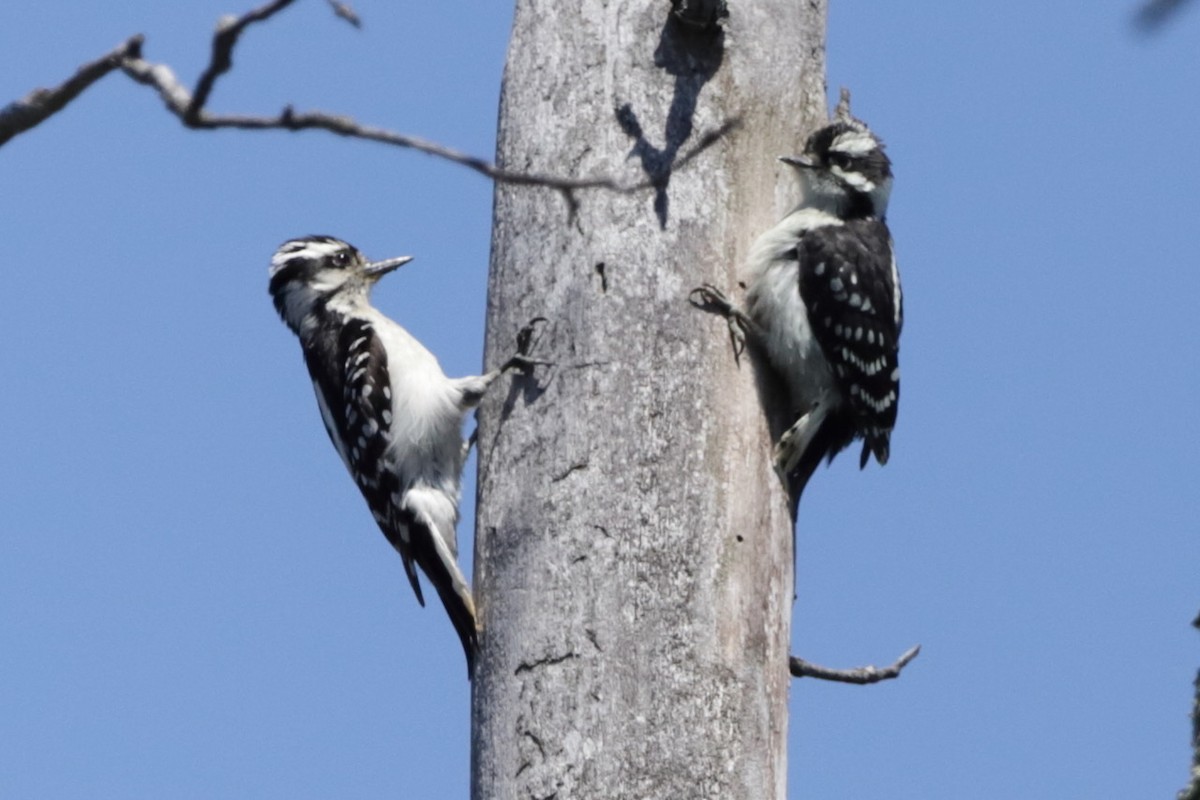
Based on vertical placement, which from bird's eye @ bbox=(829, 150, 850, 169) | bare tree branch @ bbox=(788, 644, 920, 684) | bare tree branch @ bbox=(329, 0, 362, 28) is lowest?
bare tree branch @ bbox=(788, 644, 920, 684)

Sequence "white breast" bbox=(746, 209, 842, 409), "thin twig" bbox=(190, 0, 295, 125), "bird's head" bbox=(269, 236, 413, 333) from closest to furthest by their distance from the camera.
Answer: "thin twig" bbox=(190, 0, 295, 125) → "white breast" bbox=(746, 209, 842, 409) → "bird's head" bbox=(269, 236, 413, 333)

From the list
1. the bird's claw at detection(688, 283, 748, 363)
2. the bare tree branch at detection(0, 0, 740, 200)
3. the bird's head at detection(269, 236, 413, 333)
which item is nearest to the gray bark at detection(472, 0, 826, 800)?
the bird's claw at detection(688, 283, 748, 363)

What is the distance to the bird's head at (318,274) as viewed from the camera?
24.4ft

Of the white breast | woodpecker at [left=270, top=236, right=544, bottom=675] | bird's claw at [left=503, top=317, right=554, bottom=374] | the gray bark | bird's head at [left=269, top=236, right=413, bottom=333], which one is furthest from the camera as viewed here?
bird's head at [left=269, top=236, right=413, bottom=333]

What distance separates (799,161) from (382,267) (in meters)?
2.39

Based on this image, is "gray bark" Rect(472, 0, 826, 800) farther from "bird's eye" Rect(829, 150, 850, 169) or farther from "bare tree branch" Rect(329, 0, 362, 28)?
"bare tree branch" Rect(329, 0, 362, 28)

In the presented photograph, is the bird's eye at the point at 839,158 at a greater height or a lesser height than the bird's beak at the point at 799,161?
greater

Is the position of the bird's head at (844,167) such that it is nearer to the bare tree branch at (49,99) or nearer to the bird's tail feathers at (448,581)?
the bird's tail feathers at (448,581)

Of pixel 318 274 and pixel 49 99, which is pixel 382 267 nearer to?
pixel 318 274

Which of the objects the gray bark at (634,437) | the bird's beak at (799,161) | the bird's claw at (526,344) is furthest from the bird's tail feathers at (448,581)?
the bird's beak at (799,161)

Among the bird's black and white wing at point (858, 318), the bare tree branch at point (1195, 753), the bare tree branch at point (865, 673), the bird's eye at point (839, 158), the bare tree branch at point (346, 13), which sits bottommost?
the bare tree branch at point (1195, 753)

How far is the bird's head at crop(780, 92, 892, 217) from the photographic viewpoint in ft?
19.3

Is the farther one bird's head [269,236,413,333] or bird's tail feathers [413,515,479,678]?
bird's head [269,236,413,333]

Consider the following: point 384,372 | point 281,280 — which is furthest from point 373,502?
point 281,280
